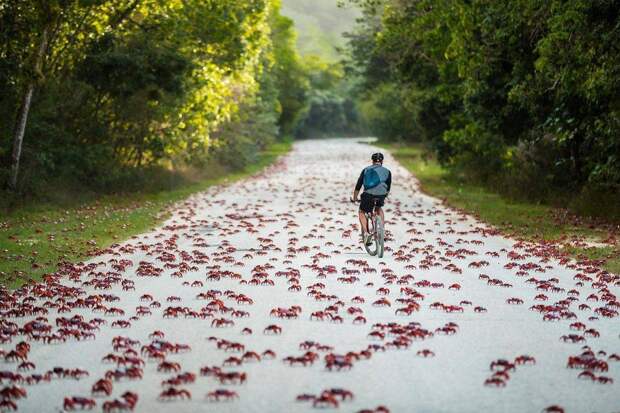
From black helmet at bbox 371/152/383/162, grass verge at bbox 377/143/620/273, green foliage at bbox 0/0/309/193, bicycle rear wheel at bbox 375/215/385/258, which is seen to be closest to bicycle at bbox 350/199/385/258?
bicycle rear wheel at bbox 375/215/385/258

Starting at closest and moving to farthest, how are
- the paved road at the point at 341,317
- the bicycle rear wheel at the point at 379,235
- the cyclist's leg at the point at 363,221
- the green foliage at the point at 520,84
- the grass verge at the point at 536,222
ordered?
the paved road at the point at 341,317, the bicycle rear wheel at the point at 379,235, the cyclist's leg at the point at 363,221, the grass verge at the point at 536,222, the green foliage at the point at 520,84

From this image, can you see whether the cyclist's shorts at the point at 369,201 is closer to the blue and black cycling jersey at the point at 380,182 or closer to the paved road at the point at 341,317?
the blue and black cycling jersey at the point at 380,182

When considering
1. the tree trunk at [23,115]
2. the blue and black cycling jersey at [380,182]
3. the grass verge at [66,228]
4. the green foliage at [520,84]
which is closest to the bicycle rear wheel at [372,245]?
the blue and black cycling jersey at [380,182]

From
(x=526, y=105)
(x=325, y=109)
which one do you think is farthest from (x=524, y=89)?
(x=325, y=109)

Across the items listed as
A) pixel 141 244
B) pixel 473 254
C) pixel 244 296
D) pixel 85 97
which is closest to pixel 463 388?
pixel 244 296

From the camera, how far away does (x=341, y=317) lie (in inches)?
421

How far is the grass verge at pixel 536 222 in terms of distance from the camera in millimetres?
17078

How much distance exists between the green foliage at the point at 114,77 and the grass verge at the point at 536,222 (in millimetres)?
9220

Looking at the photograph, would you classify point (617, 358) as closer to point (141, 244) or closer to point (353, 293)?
point (353, 293)

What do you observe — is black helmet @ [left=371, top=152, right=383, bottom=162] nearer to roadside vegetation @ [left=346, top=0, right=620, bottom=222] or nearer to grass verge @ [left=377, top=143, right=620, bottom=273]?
grass verge @ [left=377, top=143, right=620, bottom=273]

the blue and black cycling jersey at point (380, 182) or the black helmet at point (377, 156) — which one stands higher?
the black helmet at point (377, 156)

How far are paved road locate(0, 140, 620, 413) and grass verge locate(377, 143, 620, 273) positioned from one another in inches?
30.8

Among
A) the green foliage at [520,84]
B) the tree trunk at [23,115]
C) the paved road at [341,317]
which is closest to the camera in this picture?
the paved road at [341,317]

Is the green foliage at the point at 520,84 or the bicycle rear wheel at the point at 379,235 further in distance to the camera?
the green foliage at the point at 520,84
